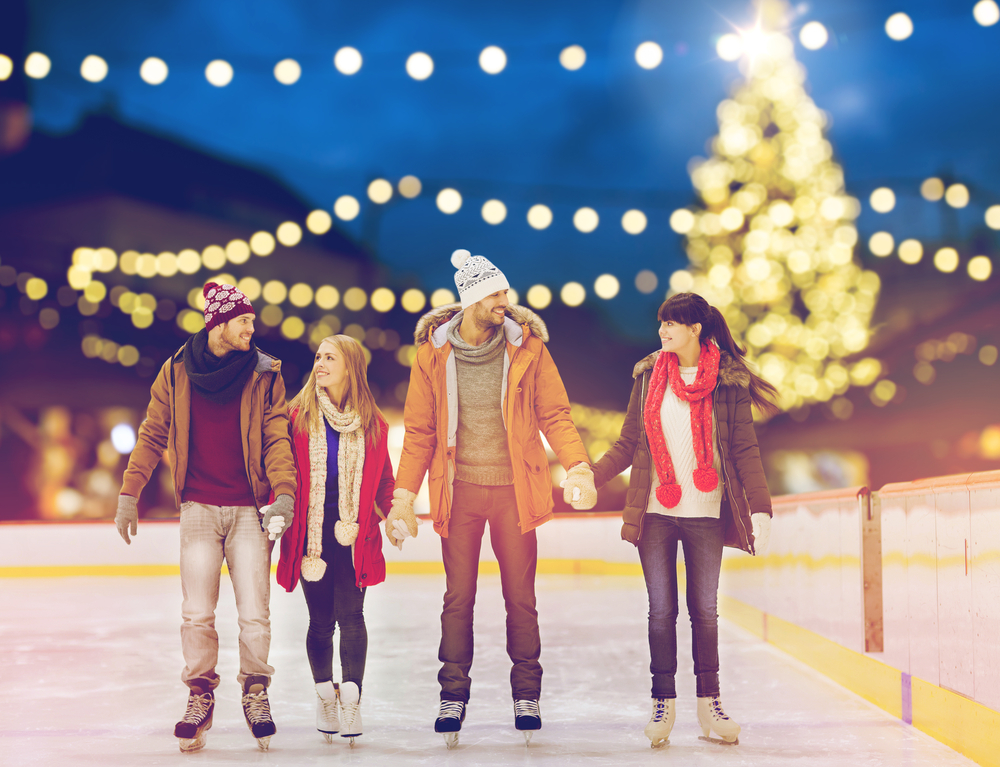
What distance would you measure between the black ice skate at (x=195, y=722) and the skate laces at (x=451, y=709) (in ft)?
2.60

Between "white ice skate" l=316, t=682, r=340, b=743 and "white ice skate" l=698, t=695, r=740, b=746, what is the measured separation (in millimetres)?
1283

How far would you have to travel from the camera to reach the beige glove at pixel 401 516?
3.78 metres

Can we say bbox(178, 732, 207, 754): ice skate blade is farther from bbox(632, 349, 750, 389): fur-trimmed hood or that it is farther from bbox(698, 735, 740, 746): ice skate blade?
bbox(632, 349, 750, 389): fur-trimmed hood

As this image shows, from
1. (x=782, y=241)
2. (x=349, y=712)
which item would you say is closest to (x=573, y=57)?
(x=349, y=712)

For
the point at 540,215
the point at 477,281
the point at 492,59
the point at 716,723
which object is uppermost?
the point at 492,59

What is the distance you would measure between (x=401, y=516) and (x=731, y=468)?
3.79 ft

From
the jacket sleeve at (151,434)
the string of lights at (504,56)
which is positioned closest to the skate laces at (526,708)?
the jacket sleeve at (151,434)

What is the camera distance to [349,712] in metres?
3.80

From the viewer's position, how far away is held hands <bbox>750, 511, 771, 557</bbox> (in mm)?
3676

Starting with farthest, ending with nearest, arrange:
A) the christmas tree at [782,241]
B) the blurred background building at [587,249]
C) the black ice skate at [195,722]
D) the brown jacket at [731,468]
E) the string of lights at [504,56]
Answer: the blurred background building at [587,249] < the christmas tree at [782,241] < the string of lights at [504,56] < the brown jacket at [731,468] < the black ice skate at [195,722]

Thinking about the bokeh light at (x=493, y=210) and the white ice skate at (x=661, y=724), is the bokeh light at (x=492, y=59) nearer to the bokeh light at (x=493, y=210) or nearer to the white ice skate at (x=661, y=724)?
the bokeh light at (x=493, y=210)

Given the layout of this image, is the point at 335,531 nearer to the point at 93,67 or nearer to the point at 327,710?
the point at 327,710

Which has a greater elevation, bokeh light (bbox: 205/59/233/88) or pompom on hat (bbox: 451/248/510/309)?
bokeh light (bbox: 205/59/233/88)

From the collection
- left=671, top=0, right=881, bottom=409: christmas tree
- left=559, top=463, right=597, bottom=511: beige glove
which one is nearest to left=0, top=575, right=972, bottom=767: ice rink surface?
left=559, top=463, right=597, bottom=511: beige glove
